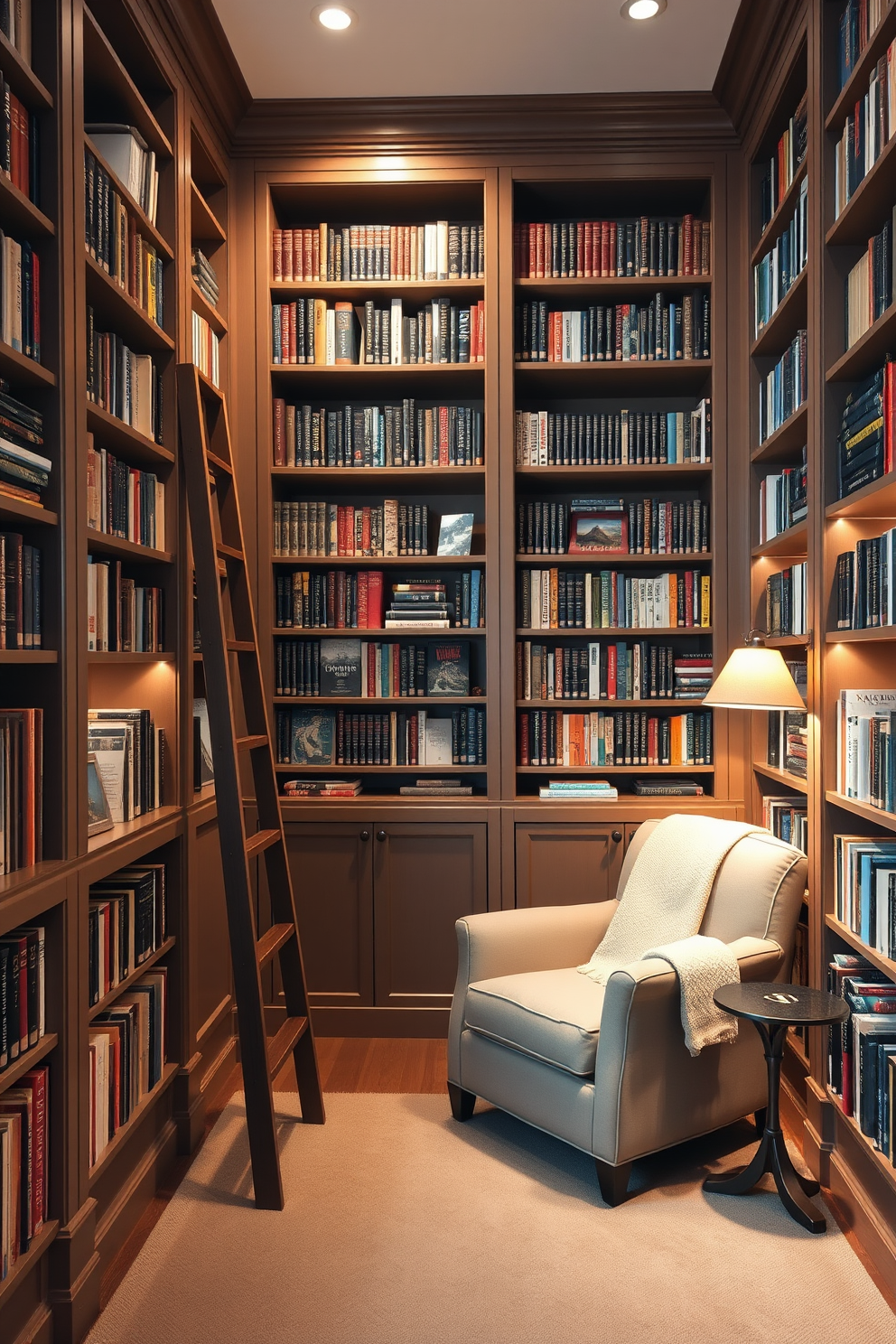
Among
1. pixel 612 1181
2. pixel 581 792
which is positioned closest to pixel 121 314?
pixel 581 792

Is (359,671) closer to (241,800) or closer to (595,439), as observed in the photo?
(241,800)

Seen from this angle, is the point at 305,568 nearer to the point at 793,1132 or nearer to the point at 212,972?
the point at 212,972

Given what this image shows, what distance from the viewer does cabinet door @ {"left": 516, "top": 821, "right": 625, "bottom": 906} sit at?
3494 mm

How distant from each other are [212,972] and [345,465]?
6.01 feet

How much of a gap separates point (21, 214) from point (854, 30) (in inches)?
79.3

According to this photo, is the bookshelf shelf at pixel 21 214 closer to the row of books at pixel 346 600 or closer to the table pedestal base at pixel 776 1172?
the row of books at pixel 346 600

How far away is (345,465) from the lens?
11.9 ft

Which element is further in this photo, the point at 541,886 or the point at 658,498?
the point at 658,498

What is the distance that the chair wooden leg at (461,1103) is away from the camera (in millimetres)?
2924

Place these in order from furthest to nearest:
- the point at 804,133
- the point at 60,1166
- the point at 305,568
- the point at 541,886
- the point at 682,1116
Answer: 1. the point at 305,568
2. the point at 541,886
3. the point at 804,133
4. the point at 682,1116
5. the point at 60,1166

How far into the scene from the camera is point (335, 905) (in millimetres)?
3555

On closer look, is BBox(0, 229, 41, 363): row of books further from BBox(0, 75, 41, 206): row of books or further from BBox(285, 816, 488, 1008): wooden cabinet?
BBox(285, 816, 488, 1008): wooden cabinet

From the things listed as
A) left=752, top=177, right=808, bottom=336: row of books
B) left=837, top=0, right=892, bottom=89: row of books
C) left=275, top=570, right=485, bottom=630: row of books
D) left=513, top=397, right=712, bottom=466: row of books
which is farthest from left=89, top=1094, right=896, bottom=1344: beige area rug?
left=837, top=0, right=892, bottom=89: row of books

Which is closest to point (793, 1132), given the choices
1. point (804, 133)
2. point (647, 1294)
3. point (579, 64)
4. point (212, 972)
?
point (647, 1294)
